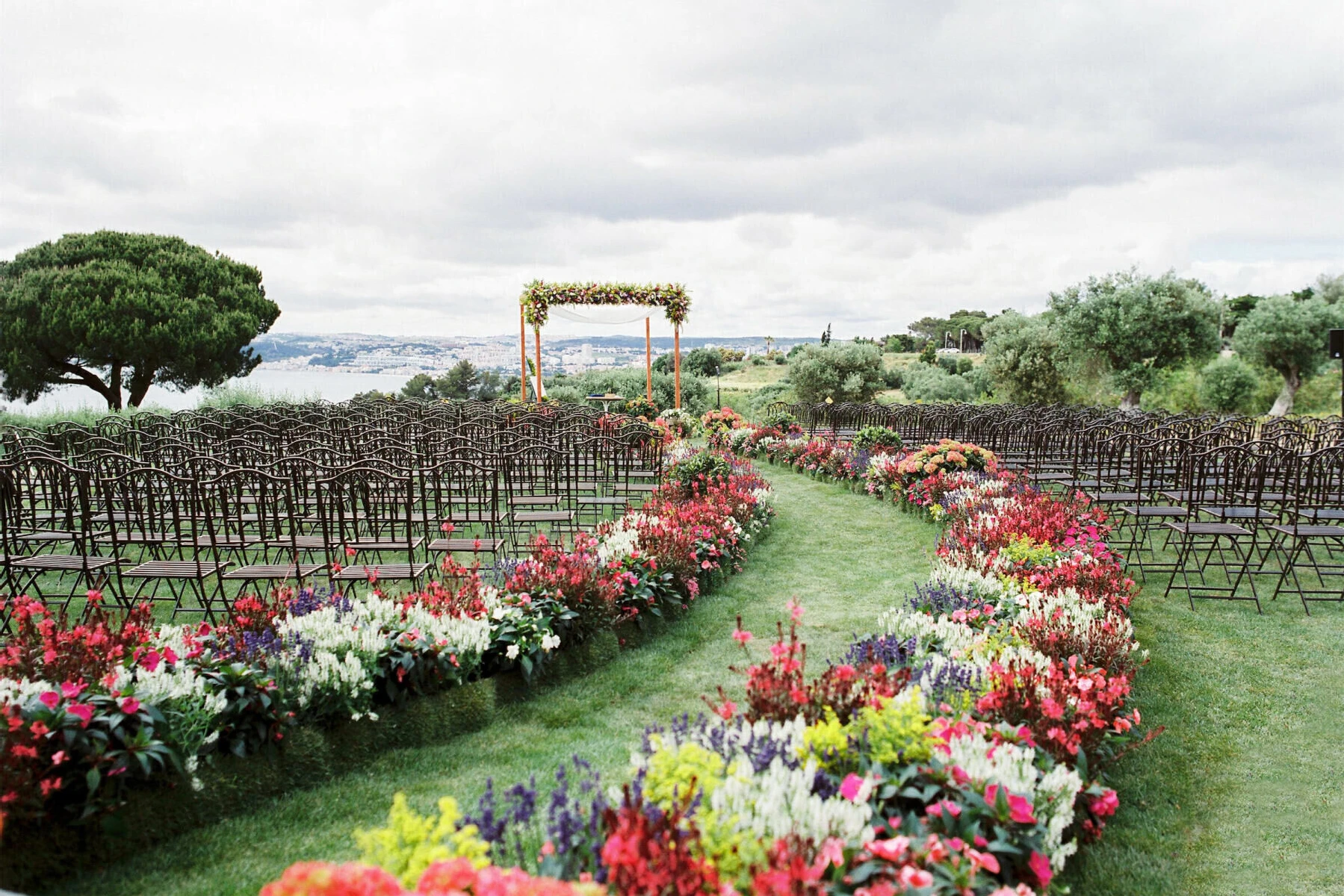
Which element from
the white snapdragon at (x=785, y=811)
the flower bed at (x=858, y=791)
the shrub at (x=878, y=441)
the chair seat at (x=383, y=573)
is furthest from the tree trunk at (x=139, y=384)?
Answer: the white snapdragon at (x=785, y=811)

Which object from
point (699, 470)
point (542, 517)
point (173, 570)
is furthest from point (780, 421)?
point (173, 570)

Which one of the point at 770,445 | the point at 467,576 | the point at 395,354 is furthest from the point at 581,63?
the point at 395,354

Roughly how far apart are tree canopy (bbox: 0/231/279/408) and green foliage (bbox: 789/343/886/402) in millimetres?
15148

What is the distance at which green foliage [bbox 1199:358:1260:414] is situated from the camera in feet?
67.8

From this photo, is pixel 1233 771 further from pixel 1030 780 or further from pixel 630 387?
pixel 630 387

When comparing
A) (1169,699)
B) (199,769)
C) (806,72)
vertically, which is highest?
(806,72)

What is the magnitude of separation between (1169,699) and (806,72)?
342 inches

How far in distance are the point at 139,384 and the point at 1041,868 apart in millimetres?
23198

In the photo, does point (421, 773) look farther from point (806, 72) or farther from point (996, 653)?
point (806, 72)

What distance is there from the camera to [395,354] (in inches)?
893

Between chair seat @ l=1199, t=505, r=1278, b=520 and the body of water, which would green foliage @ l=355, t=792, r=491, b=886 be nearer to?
chair seat @ l=1199, t=505, r=1278, b=520

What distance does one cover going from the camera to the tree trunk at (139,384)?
2000 centimetres

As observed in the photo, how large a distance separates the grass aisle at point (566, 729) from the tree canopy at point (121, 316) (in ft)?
59.5

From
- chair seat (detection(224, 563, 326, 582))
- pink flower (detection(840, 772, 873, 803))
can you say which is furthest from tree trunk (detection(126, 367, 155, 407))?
pink flower (detection(840, 772, 873, 803))
